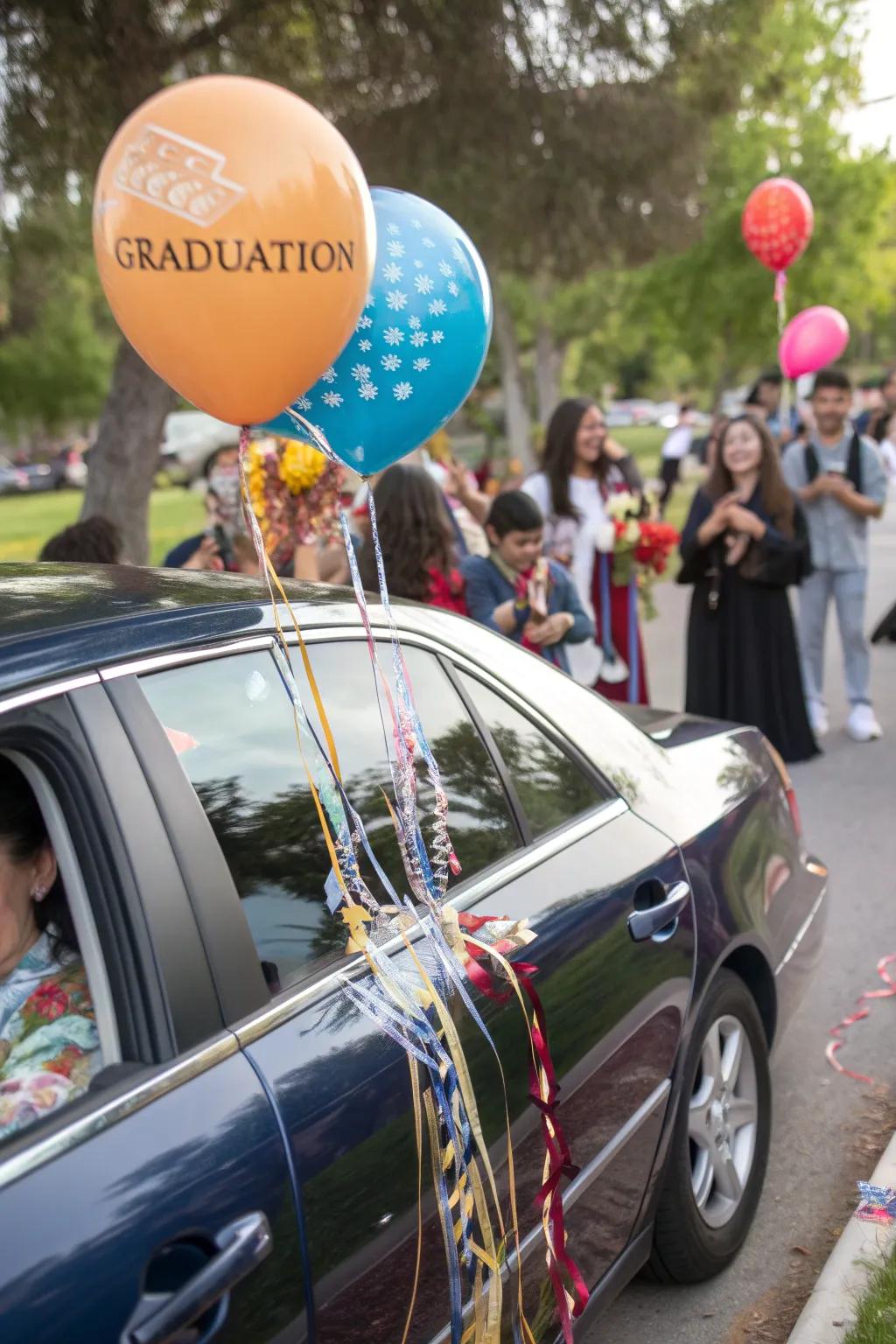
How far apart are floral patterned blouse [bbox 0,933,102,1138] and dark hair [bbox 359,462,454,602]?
126 inches

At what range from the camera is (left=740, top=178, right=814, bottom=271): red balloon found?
1050cm

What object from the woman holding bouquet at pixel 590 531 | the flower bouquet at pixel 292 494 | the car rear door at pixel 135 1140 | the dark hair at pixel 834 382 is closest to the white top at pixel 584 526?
the woman holding bouquet at pixel 590 531

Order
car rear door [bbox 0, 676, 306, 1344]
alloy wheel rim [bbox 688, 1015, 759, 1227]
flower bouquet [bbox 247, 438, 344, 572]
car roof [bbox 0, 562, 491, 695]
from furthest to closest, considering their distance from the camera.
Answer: flower bouquet [bbox 247, 438, 344, 572] → alloy wheel rim [bbox 688, 1015, 759, 1227] → car roof [bbox 0, 562, 491, 695] → car rear door [bbox 0, 676, 306, 1344]

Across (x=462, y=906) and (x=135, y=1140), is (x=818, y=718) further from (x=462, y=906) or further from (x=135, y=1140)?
(x=135, y=1140)

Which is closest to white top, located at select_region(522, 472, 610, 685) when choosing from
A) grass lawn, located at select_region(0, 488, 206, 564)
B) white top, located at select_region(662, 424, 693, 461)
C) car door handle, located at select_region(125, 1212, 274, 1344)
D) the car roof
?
the car roof

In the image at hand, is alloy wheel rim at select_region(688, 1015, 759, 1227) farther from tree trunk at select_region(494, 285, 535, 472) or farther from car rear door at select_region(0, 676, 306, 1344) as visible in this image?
tree trunk at select_region(494, 285, 535, 472)

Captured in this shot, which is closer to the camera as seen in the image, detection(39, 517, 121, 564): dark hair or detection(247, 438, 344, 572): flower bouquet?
detection(39, 517, 121, 564): dark hair

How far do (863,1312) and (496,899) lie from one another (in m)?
1.26

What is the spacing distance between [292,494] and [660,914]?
3.95m

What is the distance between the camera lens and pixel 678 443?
2191 cm

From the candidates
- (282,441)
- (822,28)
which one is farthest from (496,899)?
(822,28)

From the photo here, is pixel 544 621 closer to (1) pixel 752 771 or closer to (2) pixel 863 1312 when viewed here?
(1) pixel 752 771

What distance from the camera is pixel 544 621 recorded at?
552 centimetres

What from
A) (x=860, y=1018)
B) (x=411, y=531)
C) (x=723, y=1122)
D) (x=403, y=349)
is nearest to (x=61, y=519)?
(x=411, y=531)
